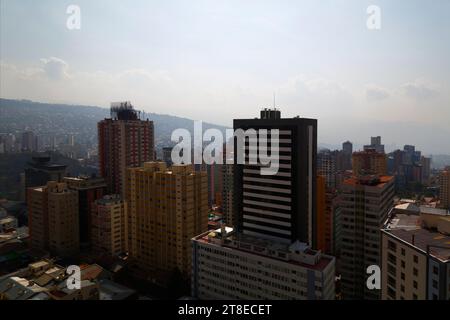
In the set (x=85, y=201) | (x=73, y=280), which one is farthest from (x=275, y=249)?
(x=85, y=201)

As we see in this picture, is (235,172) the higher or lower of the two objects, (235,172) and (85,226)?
the higher

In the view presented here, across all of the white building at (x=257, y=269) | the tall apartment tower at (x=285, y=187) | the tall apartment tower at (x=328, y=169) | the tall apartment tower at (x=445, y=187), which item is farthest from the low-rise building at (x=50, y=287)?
the tall apartment tower at (x=445, y=187)

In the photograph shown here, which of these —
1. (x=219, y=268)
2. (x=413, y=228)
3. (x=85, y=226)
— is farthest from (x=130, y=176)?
(x=413, y=228)

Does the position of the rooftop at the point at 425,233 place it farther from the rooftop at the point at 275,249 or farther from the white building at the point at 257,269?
the white building at the point at 257,269

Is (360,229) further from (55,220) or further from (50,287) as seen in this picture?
(55,220)

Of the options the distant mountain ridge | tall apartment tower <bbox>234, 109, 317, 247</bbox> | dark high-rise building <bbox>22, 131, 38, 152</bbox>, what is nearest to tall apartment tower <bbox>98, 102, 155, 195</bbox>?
the distant mountain ridge

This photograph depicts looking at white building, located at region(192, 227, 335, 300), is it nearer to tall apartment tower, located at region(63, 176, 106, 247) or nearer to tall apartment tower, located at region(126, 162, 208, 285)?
tall apartment tower, located at region(126, 162, 208, 285)

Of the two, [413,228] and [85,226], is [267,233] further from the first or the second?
[85,226]

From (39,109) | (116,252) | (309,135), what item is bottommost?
(116,252)
